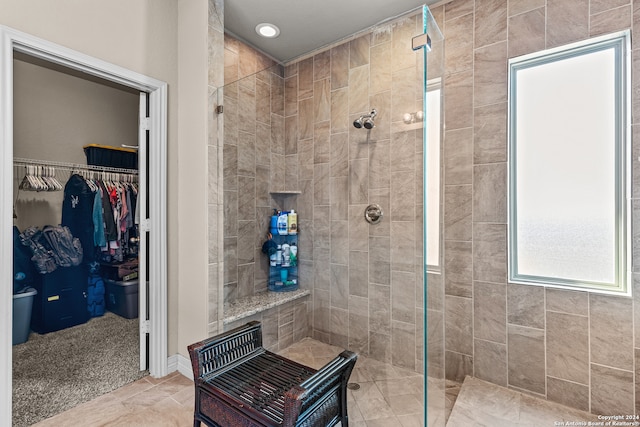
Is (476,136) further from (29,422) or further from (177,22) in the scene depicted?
(29,422)

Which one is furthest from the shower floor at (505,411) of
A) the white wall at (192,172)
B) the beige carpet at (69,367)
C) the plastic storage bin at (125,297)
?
the plastic storage bin at (125,297)

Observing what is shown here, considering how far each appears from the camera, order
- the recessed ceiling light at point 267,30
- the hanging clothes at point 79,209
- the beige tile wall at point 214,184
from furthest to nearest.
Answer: the hanging clothes at point 79,209
the recessed ceiling light at point 267,30
the beige tile wall at point 214,184

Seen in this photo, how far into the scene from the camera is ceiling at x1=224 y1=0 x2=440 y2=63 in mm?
2178

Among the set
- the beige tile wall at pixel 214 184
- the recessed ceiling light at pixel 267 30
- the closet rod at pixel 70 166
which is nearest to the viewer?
the beige tile wall at pixel 214 184

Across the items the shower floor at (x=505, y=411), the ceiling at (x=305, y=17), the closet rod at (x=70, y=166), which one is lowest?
the shower floor at (x=505, y=411)

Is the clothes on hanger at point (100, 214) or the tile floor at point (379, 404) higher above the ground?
the clothes on hanger at point (100, 214)

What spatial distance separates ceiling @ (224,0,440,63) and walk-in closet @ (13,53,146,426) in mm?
2105

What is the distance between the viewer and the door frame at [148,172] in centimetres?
150

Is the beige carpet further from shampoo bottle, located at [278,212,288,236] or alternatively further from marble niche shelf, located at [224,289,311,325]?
shampoo bottle, located at [278,212,288,236]

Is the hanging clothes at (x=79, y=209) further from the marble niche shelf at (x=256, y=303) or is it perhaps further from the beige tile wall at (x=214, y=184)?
the marble niche shelf at (x=256, y=303)

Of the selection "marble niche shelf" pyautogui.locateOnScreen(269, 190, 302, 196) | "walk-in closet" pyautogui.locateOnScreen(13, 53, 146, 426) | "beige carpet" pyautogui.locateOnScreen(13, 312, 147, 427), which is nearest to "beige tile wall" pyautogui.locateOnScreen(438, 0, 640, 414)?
"marble niche shelf" pyautogui.locateOnScreen(269, 190, 302, 196)

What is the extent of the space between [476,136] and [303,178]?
126 centimetres

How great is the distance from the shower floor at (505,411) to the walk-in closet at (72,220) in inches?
95.4

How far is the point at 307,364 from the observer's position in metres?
1.55
